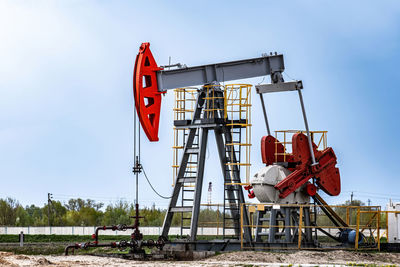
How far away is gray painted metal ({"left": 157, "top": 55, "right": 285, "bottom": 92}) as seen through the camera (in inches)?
669

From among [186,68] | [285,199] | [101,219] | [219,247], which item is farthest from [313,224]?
[101,219]

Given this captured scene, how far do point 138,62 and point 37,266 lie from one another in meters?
5.32

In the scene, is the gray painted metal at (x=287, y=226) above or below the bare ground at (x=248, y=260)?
above

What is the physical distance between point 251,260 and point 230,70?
5.16m

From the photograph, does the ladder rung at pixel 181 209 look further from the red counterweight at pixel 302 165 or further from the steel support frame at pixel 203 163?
the red counterweight at pixel 302 165

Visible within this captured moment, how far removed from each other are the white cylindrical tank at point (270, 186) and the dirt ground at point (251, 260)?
1.58 meters

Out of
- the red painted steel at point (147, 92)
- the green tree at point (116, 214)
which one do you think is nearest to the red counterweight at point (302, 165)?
the red painted steel at point (147, 92)

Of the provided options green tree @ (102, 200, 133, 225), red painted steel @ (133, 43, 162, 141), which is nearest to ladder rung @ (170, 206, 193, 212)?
red painted steel @ (133, 43, 162, 141)

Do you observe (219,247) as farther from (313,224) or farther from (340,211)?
(340,211)

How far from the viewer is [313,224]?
16.7 metres

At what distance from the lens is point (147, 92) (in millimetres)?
15984

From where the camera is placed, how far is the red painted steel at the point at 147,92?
15.5 m

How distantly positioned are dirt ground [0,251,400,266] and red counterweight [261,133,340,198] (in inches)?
71.4

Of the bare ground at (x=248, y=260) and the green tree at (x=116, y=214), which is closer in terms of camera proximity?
the bare ground at (x=248, y=260)
